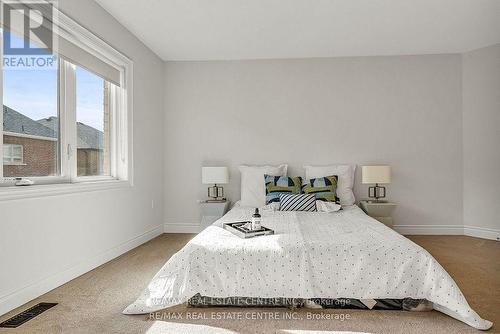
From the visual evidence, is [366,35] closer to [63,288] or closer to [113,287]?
[113,287]

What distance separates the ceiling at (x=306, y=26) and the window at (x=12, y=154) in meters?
1.69

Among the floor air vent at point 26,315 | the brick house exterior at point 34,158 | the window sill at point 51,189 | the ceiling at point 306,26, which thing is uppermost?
the ceiling at point 306,26

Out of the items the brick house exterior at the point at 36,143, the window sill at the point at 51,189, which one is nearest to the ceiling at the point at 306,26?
the brick house exterior at the point at 36,143

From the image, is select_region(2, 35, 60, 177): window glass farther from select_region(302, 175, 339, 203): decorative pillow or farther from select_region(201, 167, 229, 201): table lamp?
select_region(302, 175, 339, 203): decorative pillow

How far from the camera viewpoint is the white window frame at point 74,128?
2.69 metres

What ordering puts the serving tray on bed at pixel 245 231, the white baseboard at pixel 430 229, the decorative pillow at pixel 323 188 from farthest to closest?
the white baseboard at pixel 430 229, the decorative pillow at pixel 323 188, the serving tray on bed at pixel 245 231

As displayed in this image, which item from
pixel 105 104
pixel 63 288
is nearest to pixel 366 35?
pixel 105 104

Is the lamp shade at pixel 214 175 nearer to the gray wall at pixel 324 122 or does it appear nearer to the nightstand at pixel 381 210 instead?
the gray wall at pixel 324 122

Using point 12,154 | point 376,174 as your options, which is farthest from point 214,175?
point 12,154

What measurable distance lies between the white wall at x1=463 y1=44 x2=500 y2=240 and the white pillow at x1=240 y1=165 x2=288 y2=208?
2.58m

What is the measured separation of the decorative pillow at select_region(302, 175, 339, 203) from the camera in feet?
13.8

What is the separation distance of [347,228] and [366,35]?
2479 millimetres

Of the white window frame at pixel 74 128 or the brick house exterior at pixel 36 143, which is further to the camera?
the white window frame at pixel 74 128

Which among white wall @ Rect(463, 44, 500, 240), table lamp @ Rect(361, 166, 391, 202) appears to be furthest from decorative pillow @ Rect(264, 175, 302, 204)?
white wall @ Rect(463, 44, 500, 240)
